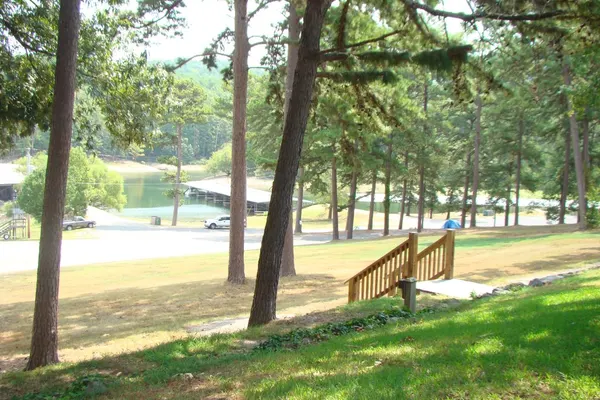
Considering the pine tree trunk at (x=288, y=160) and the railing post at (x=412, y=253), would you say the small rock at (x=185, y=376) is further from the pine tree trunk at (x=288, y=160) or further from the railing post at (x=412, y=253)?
the railing post at (x=412, y=253)

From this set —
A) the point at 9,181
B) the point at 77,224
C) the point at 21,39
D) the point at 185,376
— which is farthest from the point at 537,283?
the point at 9,181

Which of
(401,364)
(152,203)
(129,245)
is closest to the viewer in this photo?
(401,364)

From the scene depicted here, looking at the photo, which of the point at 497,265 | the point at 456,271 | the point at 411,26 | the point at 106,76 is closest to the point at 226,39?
the point at 106,76

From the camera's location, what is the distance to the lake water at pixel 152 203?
66.2 metres

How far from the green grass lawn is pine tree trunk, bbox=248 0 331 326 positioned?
80 cm

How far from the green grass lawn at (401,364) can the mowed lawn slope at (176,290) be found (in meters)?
1.92

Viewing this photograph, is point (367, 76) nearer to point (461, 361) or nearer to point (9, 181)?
point (461, 361)

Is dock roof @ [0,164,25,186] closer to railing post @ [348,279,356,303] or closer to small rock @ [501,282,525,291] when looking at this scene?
railing post @ [348,279,356,303]

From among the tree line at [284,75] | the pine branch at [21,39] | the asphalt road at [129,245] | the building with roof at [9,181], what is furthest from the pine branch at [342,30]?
the building with roof at [9,181]

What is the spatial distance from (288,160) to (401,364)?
3.73 metres

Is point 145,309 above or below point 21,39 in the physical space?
below

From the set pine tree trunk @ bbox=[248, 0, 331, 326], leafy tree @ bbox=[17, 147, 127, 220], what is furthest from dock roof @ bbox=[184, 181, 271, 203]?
pine tree trunk @ bbox=[248, 0, 331, 326]

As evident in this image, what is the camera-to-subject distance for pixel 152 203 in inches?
3211

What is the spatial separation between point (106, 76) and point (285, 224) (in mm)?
5541
